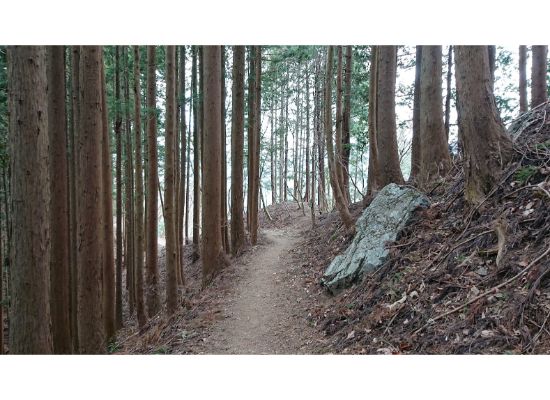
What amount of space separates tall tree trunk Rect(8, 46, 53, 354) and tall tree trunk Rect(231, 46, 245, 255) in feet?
20.9

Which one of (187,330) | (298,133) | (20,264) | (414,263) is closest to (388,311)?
(414,263)

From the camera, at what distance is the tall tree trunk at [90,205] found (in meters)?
4.62

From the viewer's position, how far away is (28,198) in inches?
123

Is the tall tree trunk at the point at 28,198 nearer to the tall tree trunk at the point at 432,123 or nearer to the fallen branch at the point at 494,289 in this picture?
the fallen branch at the point at 494,289

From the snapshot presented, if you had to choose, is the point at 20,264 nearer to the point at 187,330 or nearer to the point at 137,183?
the point at 187,330

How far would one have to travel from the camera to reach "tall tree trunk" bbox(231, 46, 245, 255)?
925 cm

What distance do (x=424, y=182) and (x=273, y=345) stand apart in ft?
13.0

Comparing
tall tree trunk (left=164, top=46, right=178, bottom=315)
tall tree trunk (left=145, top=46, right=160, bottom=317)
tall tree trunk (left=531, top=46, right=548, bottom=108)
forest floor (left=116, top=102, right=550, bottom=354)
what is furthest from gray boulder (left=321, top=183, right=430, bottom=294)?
tall tree trunk (left=145, top=46, right=160, bottom=317)

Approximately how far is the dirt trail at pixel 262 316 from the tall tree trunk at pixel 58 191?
9.64ft

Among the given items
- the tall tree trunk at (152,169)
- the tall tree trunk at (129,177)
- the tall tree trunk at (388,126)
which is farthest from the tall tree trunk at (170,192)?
the tall tree trunk at (388,126)

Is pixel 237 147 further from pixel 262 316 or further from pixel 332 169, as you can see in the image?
pixel 262 316

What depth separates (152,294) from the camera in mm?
9000

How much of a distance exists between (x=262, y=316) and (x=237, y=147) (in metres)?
4.78

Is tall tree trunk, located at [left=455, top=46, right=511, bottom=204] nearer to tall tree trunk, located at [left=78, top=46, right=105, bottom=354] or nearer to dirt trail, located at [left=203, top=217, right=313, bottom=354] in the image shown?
dirt trail, located at [left=203, top=217, right=313, bottom=354]
